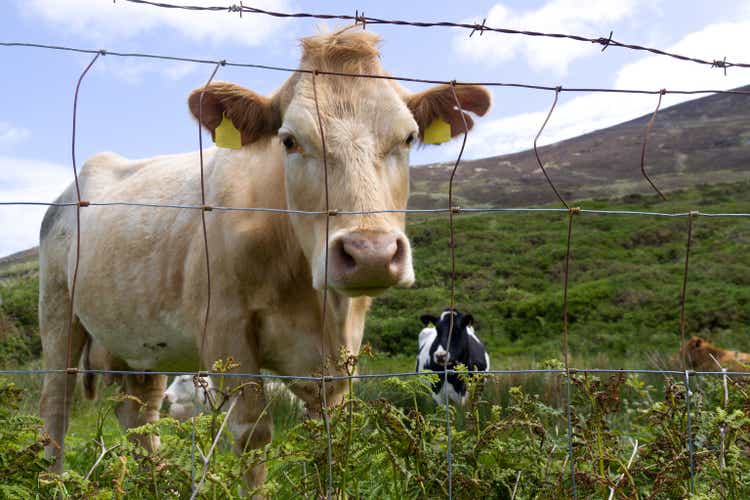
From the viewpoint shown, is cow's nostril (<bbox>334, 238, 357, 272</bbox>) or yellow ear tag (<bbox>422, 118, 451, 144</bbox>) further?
yellow ear tag (<bbox>422, 118, 451, 144</bbox>)

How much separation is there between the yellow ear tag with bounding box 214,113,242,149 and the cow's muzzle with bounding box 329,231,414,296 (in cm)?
133

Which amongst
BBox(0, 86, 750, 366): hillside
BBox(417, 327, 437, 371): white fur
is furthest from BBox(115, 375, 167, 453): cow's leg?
BBox(417, 327, 437, 371): white fur

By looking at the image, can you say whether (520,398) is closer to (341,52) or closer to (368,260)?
(368,260)

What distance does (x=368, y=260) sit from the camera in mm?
2707

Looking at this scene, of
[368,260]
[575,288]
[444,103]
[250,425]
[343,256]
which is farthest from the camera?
[575,288]

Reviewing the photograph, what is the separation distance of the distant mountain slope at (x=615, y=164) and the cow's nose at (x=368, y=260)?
62.6 metres

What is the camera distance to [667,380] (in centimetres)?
245

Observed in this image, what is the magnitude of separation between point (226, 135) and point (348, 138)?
93 cm

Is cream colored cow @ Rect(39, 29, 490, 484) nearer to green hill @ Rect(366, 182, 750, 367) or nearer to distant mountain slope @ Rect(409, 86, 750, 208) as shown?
green hill @ Rect(366, 182, 750, 367)

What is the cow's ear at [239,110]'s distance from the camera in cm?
373

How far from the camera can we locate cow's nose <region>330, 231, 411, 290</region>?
272 cm

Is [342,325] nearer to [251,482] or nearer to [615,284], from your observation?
[251,482]

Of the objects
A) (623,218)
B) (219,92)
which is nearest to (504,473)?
(219,92)

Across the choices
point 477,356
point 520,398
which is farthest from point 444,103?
point 477,356
